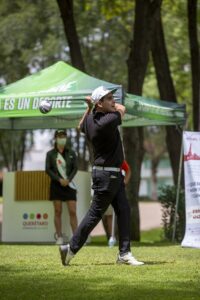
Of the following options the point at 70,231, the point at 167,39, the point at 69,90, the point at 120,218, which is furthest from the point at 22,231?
the point at 167,39

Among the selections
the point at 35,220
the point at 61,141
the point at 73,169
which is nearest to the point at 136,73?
the point at 61,141

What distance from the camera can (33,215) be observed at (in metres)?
15.0

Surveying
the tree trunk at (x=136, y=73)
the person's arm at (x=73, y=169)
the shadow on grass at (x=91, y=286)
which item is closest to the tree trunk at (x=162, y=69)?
the tree trunk at (x=136, y=73)

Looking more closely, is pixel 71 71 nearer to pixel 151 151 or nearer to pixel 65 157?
pixel 65 157

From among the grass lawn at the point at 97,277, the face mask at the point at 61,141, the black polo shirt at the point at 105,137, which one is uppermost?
the black polo shirt at the point at 105,137

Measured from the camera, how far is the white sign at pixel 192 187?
41.0 feet

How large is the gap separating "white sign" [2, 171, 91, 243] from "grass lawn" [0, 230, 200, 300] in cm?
380

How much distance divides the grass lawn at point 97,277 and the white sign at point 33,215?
12.5ft

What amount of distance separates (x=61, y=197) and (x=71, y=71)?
7.80ft

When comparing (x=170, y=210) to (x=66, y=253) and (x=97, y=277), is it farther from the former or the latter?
(x=97, y=277)

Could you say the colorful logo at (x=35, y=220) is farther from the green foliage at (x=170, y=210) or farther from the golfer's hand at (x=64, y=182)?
the green foliage at (x=170, y=210)

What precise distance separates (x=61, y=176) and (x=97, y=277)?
6.09m

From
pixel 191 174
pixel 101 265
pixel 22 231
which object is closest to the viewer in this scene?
pixel 101 265

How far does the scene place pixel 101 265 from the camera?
9.22 m
